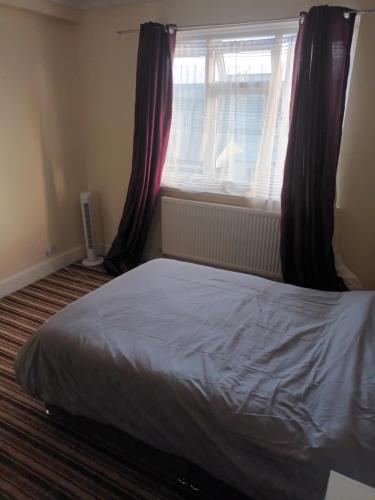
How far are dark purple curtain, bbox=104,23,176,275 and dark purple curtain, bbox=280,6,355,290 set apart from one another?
1071 millimetres

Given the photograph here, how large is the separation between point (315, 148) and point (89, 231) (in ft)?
7.34

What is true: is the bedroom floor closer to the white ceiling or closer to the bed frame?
the bed frame

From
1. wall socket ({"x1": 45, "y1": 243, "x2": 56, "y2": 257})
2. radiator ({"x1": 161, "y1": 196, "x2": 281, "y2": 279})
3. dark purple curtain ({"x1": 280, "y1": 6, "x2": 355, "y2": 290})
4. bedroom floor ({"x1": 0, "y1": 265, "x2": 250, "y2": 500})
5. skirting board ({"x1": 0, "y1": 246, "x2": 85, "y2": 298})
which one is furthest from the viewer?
wall socket ({"x1": 45, "y1": 243, "x2": 56, "y2": 257})

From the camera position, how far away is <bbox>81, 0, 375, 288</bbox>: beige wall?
254 cm

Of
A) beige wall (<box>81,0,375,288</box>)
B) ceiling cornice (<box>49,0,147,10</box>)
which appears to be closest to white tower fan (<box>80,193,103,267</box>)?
beige wall (<box>81,0,375,288</box>)

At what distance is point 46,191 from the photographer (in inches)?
134

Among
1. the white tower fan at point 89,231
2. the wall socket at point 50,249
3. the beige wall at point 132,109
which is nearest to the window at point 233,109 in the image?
the beige wall at point 132,109

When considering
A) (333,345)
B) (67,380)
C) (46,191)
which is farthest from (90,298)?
(46,191)

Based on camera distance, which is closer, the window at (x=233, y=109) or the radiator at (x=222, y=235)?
the window at (x=233, y=109)

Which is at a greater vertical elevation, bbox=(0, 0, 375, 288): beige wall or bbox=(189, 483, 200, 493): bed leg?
bbox=(0, 0, 375, 288): beige wall

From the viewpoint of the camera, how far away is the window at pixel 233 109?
2689mm

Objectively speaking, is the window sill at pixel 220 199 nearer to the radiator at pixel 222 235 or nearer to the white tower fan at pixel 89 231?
the radiator at pixel 222 235

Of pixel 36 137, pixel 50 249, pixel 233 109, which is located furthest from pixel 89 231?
pixel 233 109

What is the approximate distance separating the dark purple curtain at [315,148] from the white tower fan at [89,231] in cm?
187
